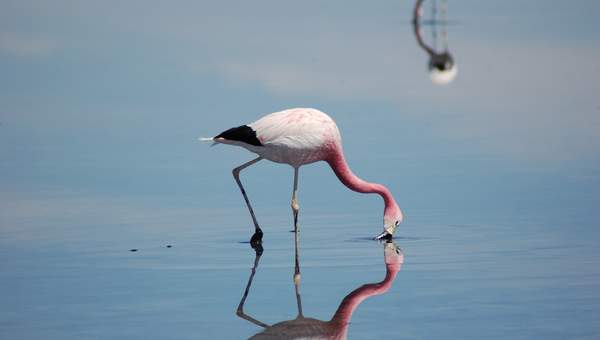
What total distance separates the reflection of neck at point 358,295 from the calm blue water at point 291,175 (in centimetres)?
6

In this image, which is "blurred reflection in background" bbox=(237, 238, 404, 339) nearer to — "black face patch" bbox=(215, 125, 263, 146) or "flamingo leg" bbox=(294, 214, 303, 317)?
"flamingo leg" bbox=(294, 214, 303, 317)

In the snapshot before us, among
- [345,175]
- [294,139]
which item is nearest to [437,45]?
[345,175]

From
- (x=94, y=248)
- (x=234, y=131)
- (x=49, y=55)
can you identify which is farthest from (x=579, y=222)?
(x=49, y=55)

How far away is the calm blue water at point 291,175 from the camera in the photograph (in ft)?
25.2

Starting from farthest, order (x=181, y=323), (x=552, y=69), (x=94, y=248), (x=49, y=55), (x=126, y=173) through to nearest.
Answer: (x=49, y=55), (x=552, y=69), (x=126, y=173), (x=94, y=248), (x=181, y=323)

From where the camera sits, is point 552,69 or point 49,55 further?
point 49,55

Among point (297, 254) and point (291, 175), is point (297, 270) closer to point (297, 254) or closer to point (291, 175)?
point (297, 254)

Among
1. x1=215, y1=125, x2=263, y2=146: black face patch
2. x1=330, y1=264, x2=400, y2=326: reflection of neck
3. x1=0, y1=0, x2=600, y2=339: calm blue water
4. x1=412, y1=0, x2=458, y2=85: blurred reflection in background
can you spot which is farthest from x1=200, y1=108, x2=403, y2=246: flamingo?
x1=412, y1=0, x2=458, y2=85: blurred reflection in background

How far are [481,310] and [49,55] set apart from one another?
1127cm

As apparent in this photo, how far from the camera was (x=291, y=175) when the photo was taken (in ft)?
39.3

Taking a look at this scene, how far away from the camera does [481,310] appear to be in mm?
7438

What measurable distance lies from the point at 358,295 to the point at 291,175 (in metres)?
4.18

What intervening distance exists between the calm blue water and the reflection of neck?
62 millimetres

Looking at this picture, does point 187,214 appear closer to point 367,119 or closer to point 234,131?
point 234,131
